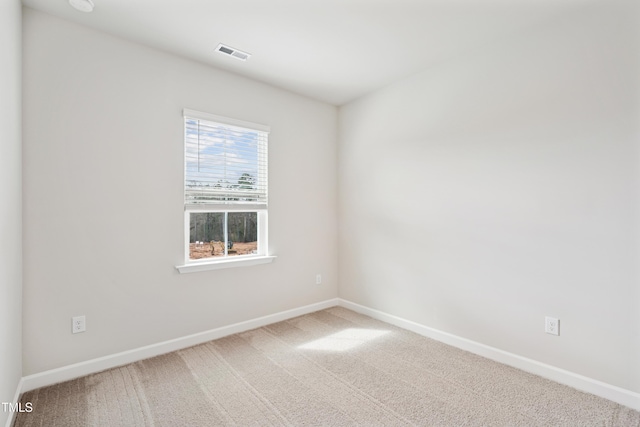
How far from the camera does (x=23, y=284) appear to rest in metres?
2.17

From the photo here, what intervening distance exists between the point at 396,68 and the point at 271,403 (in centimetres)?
307

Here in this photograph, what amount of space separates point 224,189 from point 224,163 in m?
0.26

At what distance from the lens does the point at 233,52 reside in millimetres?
2779

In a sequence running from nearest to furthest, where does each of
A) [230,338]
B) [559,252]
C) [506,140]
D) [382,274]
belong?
[559,252], [506,140], [230,338], [382,274]

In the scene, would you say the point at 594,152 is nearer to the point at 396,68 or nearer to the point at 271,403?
the point at 396,68

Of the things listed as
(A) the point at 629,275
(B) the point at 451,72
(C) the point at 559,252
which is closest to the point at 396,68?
(B) the point at 451,72

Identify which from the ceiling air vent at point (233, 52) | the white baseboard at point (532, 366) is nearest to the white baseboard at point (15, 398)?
the ceiling air vent at point (233, 52)

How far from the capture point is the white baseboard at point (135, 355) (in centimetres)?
222

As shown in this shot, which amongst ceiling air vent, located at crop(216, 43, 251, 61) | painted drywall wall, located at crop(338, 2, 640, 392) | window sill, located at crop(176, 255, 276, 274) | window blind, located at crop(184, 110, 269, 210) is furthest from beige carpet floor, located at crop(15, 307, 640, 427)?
ceiling air vent, located at crop(216, 43, 251, 61)

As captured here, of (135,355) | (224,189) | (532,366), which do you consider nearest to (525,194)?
(532,366)

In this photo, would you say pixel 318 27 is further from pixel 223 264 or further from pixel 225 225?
pixel 223 264

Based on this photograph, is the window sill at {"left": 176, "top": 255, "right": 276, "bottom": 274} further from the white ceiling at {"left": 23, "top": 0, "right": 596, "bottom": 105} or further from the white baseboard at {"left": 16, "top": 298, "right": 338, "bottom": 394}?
the white ceiling at {"left": 23, "top": 0, "right": 596, "bottom": 105}

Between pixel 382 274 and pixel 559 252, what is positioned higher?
pixel 559 252

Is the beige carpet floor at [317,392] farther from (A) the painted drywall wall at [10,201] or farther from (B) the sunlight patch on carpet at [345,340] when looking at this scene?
(A) the painted drywall wall at [10,201]
